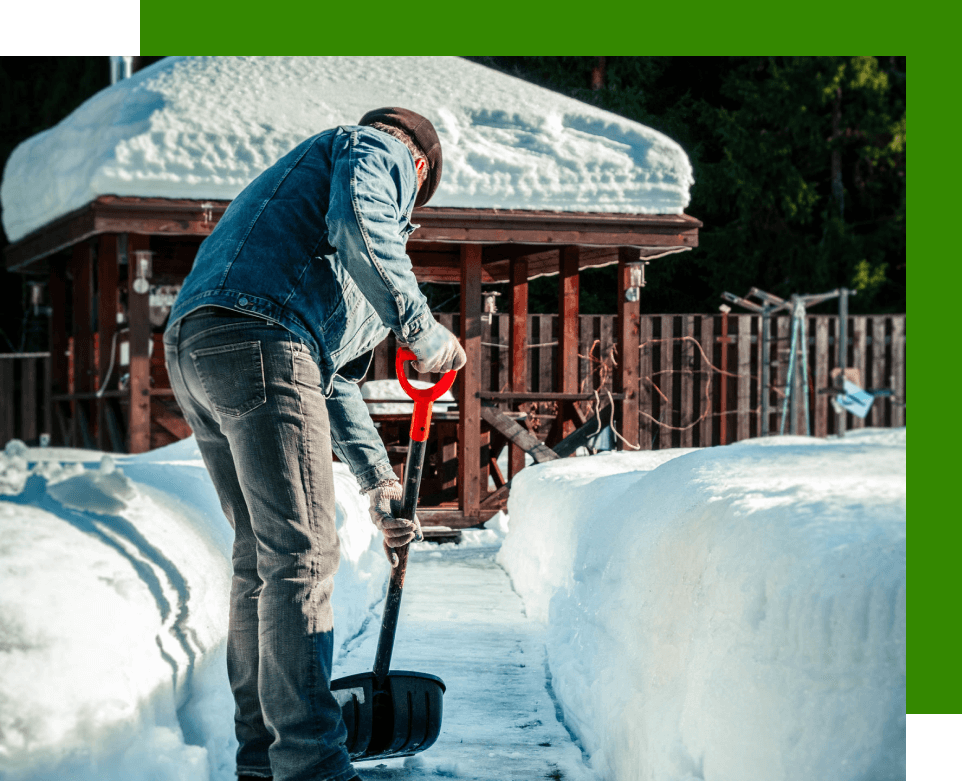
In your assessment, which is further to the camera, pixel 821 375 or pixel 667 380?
pixel 667 380

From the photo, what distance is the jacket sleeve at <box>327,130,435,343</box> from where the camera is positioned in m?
1.54

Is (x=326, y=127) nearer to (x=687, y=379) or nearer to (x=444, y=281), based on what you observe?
(x=444, y=281)

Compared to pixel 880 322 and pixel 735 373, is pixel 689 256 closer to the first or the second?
pixel 735 373

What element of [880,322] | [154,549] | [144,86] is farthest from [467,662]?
[144,86]

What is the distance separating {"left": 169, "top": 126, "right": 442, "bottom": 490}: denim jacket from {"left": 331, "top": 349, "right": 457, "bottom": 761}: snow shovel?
0.23 meters

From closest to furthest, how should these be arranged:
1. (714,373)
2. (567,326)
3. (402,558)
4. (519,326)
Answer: (402,558), (714,373), (567,326), (519,326)

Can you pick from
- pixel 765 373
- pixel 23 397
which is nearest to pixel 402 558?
pixel 765 373

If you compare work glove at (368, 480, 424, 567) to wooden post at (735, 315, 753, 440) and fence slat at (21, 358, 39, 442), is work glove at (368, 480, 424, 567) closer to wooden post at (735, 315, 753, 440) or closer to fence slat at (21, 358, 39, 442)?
wooden post at (735, 315, 753, 440)

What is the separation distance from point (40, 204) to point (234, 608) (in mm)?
4699

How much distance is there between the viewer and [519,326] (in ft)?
20.9

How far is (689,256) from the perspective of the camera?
476cm

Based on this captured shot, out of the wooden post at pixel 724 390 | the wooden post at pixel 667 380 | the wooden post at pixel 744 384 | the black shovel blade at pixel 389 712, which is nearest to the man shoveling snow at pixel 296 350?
the black shovel blade at pixel 389 712

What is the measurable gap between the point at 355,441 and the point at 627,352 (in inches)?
138

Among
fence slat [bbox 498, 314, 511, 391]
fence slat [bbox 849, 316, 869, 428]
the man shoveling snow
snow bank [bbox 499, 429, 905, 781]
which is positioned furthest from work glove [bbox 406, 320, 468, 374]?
fence slat [bbox 498, 314, 511, 391]
